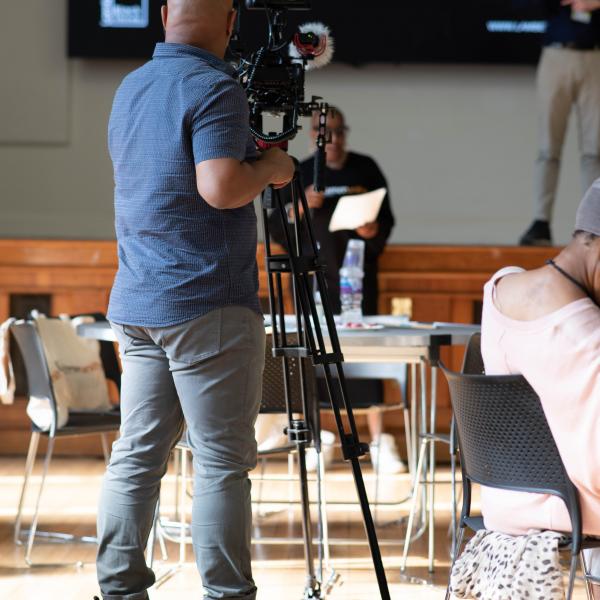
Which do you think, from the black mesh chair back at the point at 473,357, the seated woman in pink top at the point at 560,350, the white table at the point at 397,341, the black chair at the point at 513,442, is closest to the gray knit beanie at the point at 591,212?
the seated woman in pink top at the point at 560,350

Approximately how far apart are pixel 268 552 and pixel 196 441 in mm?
1733

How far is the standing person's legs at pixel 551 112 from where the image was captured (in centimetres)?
659

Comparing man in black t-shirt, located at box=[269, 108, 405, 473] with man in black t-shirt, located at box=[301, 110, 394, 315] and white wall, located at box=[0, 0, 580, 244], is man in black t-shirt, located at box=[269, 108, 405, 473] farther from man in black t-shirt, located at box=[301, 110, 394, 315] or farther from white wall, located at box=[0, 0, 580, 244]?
white wall, located at box=[0, 0, 580, 244]

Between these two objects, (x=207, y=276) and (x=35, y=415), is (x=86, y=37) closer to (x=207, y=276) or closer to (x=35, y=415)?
(x=35, y=415)

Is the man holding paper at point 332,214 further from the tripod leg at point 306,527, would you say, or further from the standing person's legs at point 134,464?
the standing person's legs at point 134,464

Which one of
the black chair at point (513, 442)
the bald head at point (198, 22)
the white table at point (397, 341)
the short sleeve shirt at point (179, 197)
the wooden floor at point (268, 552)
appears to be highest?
the bald head at point (198, 22)

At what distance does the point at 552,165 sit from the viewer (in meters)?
6.68

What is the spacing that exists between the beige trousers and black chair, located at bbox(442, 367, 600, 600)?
14.1 ft

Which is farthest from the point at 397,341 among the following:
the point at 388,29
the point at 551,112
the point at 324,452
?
the point at 388,29

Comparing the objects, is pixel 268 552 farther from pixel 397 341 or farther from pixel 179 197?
pixel 179 197

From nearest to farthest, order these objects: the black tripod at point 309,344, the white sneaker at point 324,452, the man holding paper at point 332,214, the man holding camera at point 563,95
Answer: the black tripod at point 309,344
the white sneaker at point 324,452
the man holding paper at point 332,214
the man holding camera at point 563,95

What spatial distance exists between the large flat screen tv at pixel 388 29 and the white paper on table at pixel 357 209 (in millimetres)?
3148

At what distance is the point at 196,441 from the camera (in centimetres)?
249

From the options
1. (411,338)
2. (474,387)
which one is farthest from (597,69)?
(474,387)
